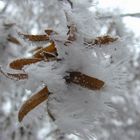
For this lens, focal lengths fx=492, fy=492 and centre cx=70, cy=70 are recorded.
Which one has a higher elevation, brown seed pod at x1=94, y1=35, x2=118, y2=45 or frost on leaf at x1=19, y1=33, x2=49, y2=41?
brown seed pod at x1=94, y1=35, x2=118, y2=45

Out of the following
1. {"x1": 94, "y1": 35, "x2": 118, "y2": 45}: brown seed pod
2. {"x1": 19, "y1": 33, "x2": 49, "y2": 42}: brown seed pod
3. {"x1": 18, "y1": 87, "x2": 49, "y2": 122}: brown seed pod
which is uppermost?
{"x1": 94, "y1": 35, "x2": 118, "y2": 45}: brown seed pod

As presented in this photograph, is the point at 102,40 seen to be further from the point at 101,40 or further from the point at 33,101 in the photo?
the point at 33,101

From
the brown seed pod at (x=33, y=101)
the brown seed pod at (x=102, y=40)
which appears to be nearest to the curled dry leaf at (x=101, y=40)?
the brown seed pod at (x=102, y=40)

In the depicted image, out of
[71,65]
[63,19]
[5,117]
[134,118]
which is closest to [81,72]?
[71,65]

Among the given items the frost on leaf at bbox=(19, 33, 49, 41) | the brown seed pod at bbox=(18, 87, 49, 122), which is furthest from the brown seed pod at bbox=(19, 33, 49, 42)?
the brown seed pod at bbox=(18, 87, 49, 122)

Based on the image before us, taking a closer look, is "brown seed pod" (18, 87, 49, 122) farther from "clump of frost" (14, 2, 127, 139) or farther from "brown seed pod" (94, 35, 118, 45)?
"brown seed pod" (94, 35, 118, 45)

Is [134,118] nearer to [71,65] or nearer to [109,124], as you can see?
[109,124]

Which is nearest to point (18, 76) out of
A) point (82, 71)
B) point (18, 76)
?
point (18, 76)

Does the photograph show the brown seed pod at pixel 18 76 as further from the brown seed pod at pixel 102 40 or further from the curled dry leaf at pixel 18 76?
the brown seed pod at pixel 102 40
